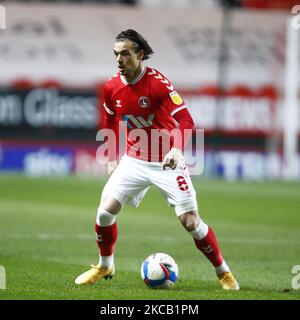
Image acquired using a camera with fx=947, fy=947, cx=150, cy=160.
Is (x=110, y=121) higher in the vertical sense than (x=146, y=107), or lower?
lower

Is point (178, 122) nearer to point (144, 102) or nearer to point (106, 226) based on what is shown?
point (144, 102)

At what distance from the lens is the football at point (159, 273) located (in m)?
8.11

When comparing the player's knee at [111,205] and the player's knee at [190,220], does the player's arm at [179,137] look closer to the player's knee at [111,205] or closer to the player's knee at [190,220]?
the player's knee at [190,220]

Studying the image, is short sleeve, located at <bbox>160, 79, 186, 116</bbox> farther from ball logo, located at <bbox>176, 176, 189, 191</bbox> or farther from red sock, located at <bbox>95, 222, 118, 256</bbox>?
red sock, located at <bbox>95, 222, 118, 256</bbox>

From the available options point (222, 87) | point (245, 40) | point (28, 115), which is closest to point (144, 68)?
point (28, 115)

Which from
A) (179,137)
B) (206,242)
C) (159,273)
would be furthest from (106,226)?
(179,137)

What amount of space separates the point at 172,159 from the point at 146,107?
0.63 meters

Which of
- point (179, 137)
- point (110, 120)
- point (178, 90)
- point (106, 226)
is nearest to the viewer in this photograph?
point (179, 137)

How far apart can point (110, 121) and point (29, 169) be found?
1618 centimetres

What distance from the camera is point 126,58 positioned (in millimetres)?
8164

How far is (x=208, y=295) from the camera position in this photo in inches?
304

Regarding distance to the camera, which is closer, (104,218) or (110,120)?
(104,218)

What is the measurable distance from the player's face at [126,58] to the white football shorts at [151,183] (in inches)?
31.7

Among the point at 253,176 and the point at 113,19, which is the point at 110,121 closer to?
the point at 253,176
